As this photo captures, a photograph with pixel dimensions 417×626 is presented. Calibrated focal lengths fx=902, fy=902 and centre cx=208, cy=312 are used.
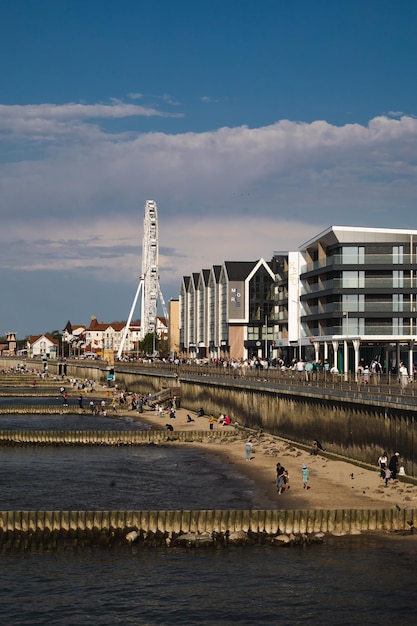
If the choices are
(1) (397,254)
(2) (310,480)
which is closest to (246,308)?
(1) (397,254)

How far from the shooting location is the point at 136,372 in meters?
154

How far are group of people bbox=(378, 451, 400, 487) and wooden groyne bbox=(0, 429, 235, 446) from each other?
3195 cm

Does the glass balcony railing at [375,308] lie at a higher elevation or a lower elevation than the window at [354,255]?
lower

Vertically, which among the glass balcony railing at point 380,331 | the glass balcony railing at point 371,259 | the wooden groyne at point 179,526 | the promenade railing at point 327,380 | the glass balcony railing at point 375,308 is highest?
the glass balcony railing at point 371,259

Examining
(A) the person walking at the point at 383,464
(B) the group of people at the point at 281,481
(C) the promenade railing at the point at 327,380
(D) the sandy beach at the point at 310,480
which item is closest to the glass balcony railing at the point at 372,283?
(C) the promenade railing at the point at 327,380

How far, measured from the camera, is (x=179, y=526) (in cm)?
3709

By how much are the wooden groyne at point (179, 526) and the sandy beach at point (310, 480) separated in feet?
14.1

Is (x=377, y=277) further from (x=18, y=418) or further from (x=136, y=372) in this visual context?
(x=136, y=372)

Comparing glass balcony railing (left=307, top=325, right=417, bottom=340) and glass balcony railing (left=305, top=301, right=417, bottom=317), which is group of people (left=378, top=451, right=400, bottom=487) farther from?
glass balcony railing (left=305, top=301, right=417, bottom=317)

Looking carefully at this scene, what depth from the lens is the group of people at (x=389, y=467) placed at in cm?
4578

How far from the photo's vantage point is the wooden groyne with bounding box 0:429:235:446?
76.4 metres

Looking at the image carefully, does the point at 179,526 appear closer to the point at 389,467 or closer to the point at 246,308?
the point at 389,467

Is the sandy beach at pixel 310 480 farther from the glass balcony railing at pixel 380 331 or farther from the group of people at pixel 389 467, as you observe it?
the glass balcony railing at pixel 380 331

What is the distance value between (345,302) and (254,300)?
70228 millimetres
